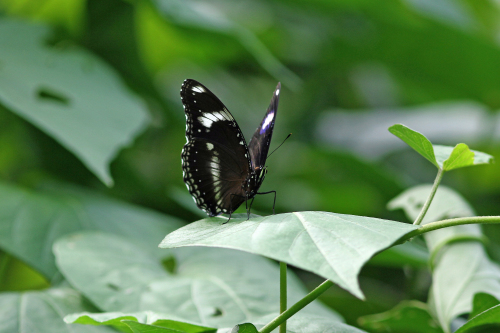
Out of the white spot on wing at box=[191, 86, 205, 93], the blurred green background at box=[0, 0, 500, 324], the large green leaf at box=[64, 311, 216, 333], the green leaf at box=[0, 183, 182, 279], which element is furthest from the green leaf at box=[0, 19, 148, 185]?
the large green leaf at box=[64, 311, 216, 333]

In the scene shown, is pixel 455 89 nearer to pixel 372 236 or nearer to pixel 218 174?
pixel 218 174

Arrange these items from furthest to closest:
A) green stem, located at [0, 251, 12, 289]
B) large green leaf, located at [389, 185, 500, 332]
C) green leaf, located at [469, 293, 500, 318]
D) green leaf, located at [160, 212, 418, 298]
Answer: green stem, located at [0, 251, 12, 289], large green leaf, located at [389, 185, 500, 332], green leaf, located at [469, 293, 500, 318], green leaf, located at [160, 212, 418, 298]

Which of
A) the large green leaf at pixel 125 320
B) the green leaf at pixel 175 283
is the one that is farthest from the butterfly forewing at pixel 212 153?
the large green leaf at pixel 125 320

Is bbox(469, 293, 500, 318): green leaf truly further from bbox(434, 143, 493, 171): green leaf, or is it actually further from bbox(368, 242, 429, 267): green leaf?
bbox(368, 242, 429, 267): green leaf

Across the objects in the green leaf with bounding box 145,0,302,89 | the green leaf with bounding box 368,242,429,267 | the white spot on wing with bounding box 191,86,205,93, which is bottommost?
the green leaf with bounding box 368,242,429,267

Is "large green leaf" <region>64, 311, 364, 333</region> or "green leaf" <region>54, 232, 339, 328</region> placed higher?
"large green leaf" <region>64, 311, 364, 333</region>

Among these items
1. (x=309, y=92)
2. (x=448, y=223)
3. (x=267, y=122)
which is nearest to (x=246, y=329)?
(x=448, y=223)

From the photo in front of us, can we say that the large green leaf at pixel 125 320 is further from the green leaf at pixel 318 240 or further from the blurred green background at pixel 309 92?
the blurred green background at pixel 309 92

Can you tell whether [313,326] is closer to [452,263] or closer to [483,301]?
[483,301]
